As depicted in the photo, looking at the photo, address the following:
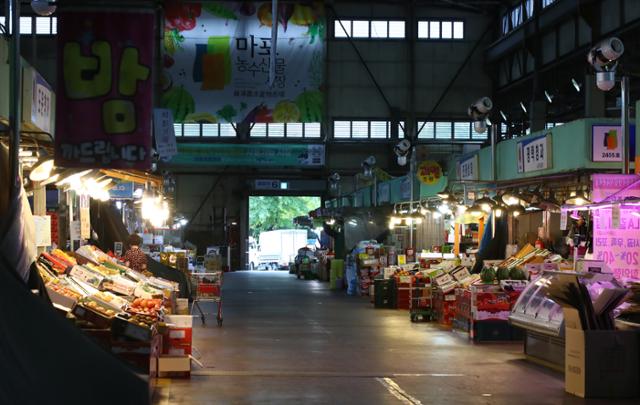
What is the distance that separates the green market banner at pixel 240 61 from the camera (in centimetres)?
3375

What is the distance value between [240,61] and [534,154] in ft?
63.3

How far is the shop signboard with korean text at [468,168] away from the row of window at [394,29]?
60.9 ft

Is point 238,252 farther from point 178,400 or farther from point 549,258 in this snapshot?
point 178,400

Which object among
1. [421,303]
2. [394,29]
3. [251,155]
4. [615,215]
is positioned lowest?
[421,303]

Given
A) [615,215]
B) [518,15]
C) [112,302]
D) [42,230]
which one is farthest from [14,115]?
[518,15]

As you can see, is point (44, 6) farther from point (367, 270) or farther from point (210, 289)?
point (367, 270)

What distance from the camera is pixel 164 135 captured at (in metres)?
22.5

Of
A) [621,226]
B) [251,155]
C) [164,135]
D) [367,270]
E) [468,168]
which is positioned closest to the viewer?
[621,226]

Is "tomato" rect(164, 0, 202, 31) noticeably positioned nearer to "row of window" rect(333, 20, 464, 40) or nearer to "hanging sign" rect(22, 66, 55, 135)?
"row of window" rect(333, 20, 464, 40)

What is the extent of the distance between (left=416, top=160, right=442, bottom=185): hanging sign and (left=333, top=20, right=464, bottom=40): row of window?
687 inches

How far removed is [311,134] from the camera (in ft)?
130

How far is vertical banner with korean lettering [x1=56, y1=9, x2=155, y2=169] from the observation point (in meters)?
7.58

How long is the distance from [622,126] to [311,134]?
1042 inches

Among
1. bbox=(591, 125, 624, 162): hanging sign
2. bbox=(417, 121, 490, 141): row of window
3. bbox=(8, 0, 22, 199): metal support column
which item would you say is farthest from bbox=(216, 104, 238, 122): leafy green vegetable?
bbox=(8, 0, 22, 199): metal support column
